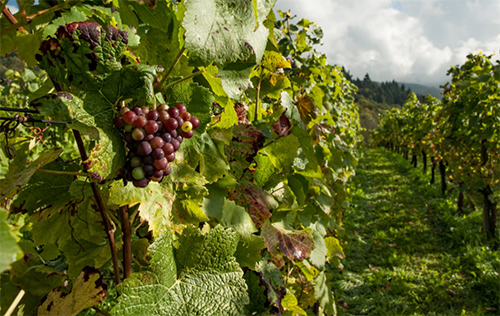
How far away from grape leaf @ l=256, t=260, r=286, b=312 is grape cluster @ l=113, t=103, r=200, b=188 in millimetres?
791

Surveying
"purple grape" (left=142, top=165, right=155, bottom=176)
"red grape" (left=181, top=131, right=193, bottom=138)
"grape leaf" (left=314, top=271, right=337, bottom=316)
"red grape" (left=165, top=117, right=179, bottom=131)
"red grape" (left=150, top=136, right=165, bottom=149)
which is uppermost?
"red grape" (left=165, top=117, right=179, bottom=131)

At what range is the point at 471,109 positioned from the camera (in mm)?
6281

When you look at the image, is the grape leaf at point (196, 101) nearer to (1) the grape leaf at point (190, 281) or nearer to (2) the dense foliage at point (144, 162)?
(2) the dense foliage at point (144, 162)

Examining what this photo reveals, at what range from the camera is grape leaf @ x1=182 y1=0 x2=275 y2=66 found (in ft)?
2.01

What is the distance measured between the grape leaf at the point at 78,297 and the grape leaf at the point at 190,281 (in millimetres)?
281

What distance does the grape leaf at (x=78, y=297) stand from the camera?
2.97ft

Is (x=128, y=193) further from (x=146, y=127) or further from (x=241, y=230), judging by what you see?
(x=241, y=230)

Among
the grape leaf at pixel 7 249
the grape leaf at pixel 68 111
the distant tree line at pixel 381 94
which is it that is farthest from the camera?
the distant tree line at pixel 381 94

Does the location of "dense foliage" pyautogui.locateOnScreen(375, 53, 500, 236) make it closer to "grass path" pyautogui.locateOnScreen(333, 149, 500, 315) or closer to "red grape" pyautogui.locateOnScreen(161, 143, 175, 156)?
"grass path" pyautogui.locateOnScreen(333, 149, 500, 315)

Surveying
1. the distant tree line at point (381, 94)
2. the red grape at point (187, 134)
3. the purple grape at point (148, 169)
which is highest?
the distant tree line at point (381, 94)

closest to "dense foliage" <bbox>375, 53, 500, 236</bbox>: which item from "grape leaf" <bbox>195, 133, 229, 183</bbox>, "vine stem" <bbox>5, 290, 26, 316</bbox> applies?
"grape leaf" <bbox>195, 133, 229, 183</bbox>

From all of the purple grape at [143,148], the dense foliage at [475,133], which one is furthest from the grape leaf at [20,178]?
the dense foliage at [475,133]

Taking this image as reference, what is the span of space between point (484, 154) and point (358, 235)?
321 centimetres

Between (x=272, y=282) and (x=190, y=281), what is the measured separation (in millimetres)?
617
